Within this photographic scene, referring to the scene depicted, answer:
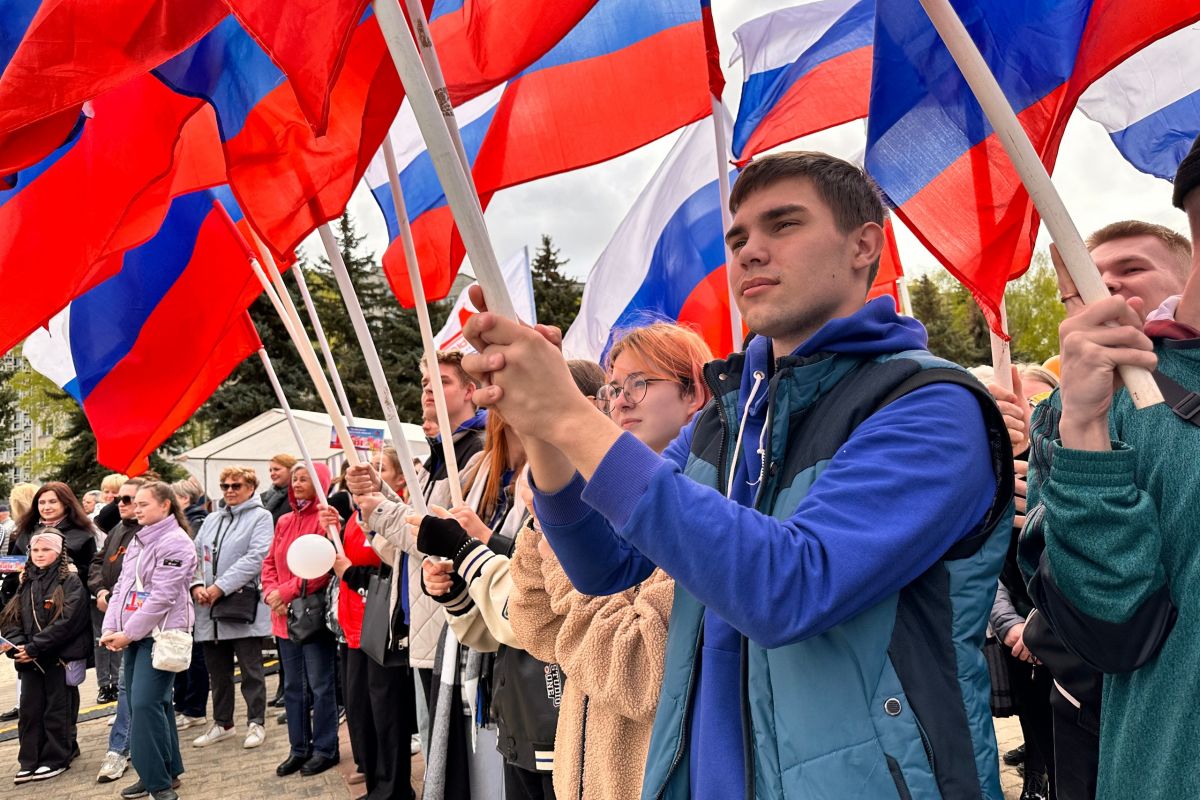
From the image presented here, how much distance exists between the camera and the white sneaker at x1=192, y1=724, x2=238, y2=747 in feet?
25.1

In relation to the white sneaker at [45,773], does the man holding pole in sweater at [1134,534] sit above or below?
above

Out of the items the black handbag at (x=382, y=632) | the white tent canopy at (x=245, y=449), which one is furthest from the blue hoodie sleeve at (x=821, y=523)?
the white tent canopy at (x=245, y=449)

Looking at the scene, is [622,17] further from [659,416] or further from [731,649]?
[731,649]

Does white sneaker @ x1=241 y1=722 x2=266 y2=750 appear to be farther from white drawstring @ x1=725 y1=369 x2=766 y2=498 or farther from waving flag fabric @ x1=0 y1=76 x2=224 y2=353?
white drawstring @ x1=725 y1=369 x2=766 y2=498

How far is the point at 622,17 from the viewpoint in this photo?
13.4 ft

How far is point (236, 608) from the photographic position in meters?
7.62

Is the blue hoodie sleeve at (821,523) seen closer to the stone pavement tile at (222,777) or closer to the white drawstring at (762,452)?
the white drawstring at (762,452)

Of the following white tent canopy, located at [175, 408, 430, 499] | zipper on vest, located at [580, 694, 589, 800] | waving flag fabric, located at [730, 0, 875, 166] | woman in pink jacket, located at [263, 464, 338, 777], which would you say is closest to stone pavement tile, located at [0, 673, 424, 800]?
woman in pink jacket, located at [263, 464, 338, 777]

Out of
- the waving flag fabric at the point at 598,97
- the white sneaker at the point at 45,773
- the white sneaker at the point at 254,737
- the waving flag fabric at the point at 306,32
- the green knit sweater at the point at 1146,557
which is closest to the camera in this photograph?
the green knit sweater at the point at 1146,557

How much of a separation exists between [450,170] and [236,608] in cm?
725

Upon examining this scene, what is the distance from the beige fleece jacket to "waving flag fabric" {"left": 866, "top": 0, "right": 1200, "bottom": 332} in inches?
55.5

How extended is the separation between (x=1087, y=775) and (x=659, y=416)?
150 centimetres

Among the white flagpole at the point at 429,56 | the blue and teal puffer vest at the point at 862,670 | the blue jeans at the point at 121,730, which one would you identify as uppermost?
the white flagpole at the point at 429,56

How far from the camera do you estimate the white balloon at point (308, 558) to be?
6125 mm
